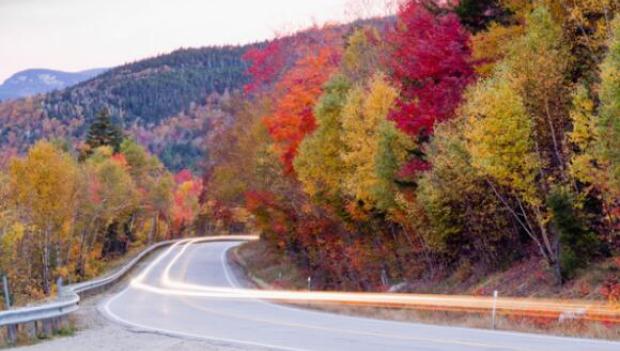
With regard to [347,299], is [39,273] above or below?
below

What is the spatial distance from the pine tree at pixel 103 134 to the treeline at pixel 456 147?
65.3 meters

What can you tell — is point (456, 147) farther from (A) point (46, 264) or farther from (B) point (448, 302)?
(A) point (46, 264)

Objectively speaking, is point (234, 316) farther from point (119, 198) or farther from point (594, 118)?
point (119, 198)

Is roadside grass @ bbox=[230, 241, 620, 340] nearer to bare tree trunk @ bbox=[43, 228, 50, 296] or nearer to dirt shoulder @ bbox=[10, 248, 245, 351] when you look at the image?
dirt shoulder @ bbox=[10, 248, 245, 351]

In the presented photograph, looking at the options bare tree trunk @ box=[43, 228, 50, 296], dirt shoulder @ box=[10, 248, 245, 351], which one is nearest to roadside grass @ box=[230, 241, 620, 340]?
dirt shoulder @ box=[10, 248, 245, 351]

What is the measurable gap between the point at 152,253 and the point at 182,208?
56.2m

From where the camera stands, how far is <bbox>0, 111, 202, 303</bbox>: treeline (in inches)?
2452

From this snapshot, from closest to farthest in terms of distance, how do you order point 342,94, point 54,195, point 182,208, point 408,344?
point 408,344
point 342,94
point 54,195
point 182,208

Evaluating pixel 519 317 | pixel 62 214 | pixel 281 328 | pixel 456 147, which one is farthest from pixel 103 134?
pixel 519 317

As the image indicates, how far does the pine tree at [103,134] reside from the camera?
117m

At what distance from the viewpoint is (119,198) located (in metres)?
83.6

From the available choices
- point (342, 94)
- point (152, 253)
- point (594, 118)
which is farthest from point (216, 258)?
point (594, 118)

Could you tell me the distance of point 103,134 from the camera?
118m

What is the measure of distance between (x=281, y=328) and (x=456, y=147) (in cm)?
1053
